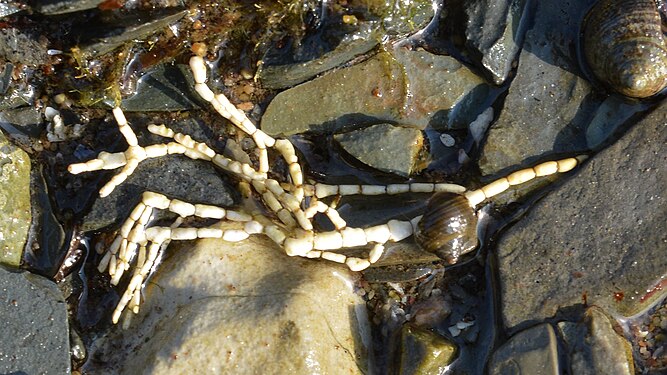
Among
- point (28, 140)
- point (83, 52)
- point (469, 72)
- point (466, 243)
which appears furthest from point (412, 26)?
point (28, 140)

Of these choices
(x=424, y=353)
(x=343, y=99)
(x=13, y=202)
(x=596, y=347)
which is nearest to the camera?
(x=596, y=347)

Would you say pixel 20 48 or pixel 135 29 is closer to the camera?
pixel 135 29

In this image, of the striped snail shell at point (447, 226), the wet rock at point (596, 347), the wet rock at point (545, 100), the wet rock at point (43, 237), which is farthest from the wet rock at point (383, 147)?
the wet rock at point (43, 237)

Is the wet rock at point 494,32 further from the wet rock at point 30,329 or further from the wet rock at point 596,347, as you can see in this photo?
the wet rock at point 30,329

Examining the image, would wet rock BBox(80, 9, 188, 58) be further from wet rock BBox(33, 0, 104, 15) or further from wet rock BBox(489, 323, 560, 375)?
wet rock BBox(489, 323, 560, 375)

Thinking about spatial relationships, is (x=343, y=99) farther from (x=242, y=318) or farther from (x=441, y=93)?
(x=242, y=318)

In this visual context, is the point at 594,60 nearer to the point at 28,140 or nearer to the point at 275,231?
the point at 275,231

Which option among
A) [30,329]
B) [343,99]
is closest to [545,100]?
[343,99]
